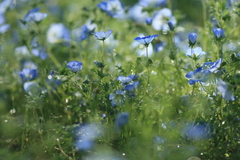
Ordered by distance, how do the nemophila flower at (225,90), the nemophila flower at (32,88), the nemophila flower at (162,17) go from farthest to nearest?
the nemophila flower at (162,17) → the nemophila flower at (32,88) → the nemophila flower at (225,90)

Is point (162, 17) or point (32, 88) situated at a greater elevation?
point (162, 17)

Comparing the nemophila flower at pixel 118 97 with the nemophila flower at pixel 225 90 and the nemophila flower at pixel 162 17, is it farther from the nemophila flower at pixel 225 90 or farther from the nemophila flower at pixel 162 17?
the nemophila flower at pixel 162 17

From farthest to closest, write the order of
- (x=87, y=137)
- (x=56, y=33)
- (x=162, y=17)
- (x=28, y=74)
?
(x=56, y=33) → (x=162, y=17) → (x=28, y=74) → (x=87, y=137)

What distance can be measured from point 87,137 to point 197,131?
45cm

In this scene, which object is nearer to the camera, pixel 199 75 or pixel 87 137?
pixel 199 75

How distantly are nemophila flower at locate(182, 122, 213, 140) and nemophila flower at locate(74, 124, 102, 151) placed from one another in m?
0.35

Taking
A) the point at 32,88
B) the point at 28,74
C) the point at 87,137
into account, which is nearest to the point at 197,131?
the point at 87,137

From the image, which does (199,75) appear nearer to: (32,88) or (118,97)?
(118,97)

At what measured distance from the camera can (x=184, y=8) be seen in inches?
148

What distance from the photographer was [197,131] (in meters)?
1.32

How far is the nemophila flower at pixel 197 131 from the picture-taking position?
130 cm

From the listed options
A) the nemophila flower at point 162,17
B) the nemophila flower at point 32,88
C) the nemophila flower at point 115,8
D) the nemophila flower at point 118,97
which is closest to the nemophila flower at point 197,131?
the nemophila flower at point 118,97

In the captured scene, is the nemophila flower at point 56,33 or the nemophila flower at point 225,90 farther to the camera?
the nemophila flower at point 56,33

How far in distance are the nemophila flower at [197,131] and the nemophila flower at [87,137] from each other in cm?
35
